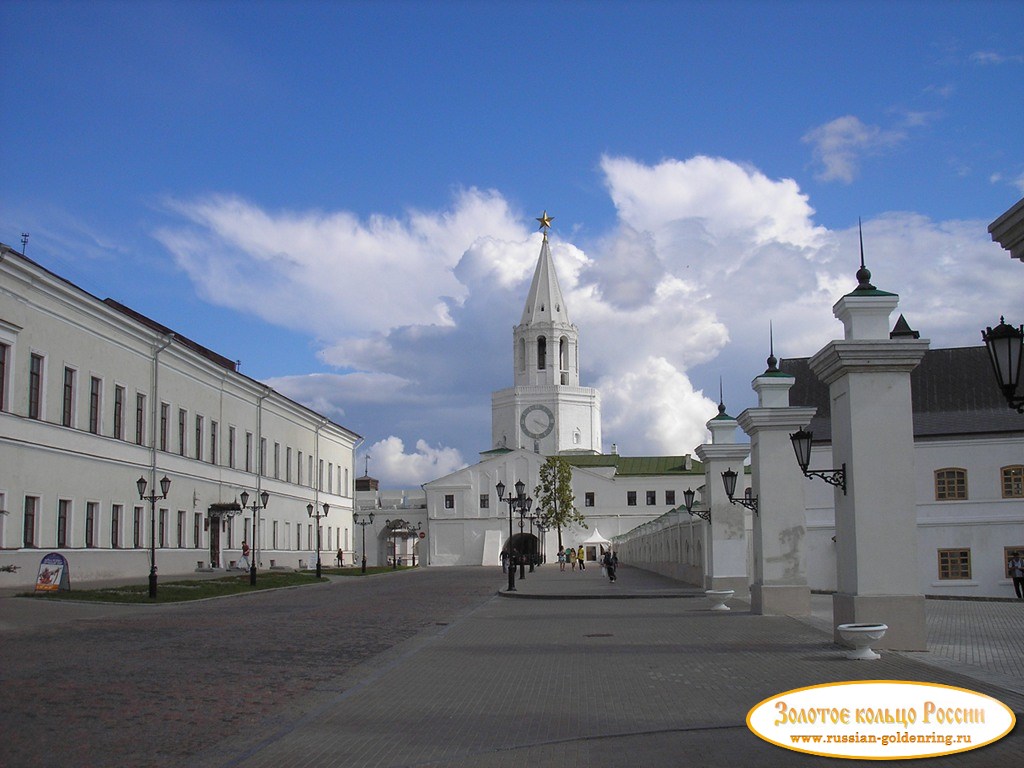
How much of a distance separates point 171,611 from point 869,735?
2169cm

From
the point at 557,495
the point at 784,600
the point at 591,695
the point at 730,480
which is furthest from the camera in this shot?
the point at 557,495

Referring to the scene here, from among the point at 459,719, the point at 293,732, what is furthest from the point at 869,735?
the point at 293,732

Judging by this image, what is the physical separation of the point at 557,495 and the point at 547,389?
2038cm

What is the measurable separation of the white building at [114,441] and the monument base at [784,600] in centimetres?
1792

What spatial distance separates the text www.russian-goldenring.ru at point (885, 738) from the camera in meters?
7.60

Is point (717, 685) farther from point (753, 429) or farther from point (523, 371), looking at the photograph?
point (523, 371)

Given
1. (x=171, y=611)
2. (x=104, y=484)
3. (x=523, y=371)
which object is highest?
(x=523, y=371)

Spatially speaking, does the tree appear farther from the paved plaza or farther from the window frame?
the paved plaza

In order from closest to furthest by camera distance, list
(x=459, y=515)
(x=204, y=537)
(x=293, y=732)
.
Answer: (x=293, y=732) < (x=204, y=537) < (x=459, y=515)

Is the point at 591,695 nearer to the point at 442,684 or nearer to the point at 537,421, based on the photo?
the point at 442,684

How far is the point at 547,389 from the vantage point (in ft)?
371

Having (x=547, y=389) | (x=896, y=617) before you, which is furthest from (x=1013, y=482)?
(x=547, y=389)

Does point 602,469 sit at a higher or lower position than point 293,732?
higher

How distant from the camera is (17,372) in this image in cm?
3350
